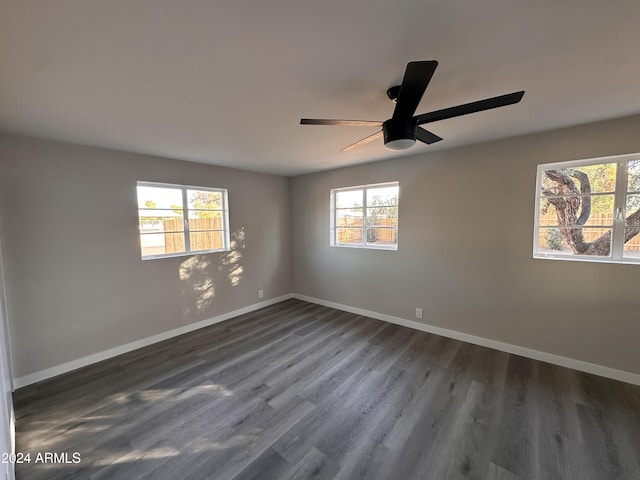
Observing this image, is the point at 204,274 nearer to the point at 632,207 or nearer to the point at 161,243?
the point at 161,243

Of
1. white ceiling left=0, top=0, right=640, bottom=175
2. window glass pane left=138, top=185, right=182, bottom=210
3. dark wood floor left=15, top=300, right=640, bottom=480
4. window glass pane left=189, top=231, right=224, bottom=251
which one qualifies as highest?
white ceiling left=0, top=0, right=640, bottom=175

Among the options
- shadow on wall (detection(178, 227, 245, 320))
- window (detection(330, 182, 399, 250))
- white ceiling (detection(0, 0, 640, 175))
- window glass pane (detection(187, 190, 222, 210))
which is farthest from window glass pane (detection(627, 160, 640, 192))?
window glass pane (detection(187, 190, 222, 210))

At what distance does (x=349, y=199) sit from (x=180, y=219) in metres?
2.60

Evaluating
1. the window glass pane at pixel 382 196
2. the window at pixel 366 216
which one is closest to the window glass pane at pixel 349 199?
the window at pixel 366 216

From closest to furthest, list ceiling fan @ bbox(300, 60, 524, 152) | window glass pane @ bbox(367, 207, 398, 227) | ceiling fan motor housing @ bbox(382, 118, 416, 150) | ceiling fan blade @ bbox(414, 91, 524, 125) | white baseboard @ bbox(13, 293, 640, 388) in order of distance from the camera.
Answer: ceiling fan @ bbox(300, 60, 524, 152) → ceiling fan blade @ bbox(414, 91, 524, 125) → ceiling fan motor housing @ bbox(382, 118, 416, 150) → white baseboard @ bbox(13, 293, 640, 388) → window glass pane @ bbox(367, 207, 398, 227)

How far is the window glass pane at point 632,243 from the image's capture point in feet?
7.62

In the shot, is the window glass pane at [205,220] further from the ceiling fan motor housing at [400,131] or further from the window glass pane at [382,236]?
the ceiling fan motor housing at [400,131]

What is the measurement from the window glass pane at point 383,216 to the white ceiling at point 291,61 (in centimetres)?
155

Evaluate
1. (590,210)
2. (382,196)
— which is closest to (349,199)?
(382,196)

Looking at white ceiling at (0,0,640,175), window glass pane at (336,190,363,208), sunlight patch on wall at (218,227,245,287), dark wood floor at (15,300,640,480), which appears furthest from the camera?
window glass pane at (336,190,363,208)

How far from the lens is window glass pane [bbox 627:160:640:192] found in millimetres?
2293

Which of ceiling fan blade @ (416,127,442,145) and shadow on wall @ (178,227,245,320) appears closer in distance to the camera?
ceiling fan blade @ (416,127,442,145)

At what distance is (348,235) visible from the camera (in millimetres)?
4305

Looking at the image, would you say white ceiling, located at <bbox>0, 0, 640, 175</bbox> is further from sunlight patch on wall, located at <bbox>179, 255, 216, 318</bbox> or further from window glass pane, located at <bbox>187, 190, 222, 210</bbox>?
sunlight patch on wall, located at <bbox>179, 255, 216, 318</bbox>
